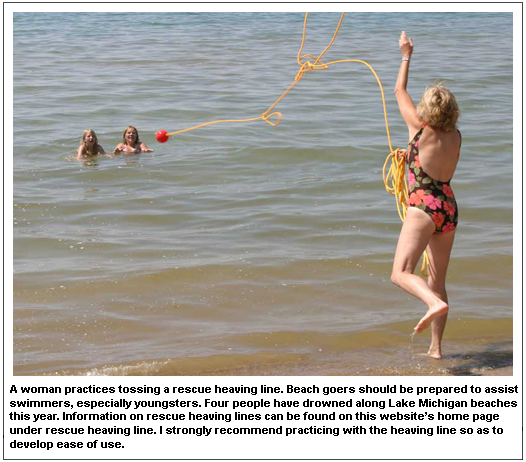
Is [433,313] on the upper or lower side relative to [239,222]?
lower

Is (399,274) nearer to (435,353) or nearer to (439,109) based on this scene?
(435,353)

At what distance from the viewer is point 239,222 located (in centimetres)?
896

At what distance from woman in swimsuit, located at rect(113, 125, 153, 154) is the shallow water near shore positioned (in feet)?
0.91

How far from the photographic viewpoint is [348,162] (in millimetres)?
11359

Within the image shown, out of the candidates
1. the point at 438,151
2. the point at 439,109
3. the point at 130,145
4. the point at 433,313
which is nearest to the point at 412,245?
the point at 433,313

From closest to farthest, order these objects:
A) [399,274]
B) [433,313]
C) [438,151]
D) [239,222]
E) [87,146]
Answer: [433,313] < [438,151] < [399,274] < [239,222] < [87,146]

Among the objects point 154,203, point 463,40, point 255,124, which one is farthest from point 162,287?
point 463,40

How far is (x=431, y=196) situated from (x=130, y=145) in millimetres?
8108

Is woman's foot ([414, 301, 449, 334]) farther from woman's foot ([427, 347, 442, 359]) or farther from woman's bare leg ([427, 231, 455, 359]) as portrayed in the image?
woman's foot ([427, 347, 442, 359])

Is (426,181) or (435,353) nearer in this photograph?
(426,181)

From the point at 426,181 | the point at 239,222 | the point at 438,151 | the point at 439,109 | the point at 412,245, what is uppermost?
the point at 439,109

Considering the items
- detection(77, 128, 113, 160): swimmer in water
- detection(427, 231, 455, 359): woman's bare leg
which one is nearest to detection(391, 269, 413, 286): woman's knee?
detection(427, 231, 455, 359): woman's bare leg

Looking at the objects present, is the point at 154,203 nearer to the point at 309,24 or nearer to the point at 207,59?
the point at 207,59
